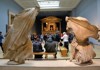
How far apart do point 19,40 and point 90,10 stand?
551 centimetres

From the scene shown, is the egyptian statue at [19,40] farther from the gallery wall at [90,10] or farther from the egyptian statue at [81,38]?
the gallery wall at [90,10]

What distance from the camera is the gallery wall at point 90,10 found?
887 cm

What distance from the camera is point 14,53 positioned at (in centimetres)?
504

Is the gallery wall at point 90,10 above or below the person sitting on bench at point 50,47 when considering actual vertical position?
above

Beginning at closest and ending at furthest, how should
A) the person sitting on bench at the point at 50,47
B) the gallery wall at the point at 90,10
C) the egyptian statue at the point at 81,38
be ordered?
the egyptian statue at the point at 81,38, the person sitting on bench at the point at 50,47, the gallery wall at the point at 90,10

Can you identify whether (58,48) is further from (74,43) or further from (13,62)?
(13,62)

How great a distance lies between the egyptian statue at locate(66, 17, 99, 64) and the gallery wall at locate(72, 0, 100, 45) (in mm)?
3457

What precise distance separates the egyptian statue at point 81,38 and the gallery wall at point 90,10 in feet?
11.3

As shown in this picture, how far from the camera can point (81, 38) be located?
5.07 m

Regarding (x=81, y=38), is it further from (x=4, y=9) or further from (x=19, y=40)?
(x=4, y=9)

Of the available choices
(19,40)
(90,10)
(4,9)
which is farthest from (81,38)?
(4,9)

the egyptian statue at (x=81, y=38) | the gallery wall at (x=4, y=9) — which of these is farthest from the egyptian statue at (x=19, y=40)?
the gallery wall at (x=4, y=9)

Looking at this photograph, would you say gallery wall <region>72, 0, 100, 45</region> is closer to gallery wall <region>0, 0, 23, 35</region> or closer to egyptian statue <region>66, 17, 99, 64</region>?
gallery wall <region>0, 0, 23, 35</region>

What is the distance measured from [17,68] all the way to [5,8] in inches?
207
